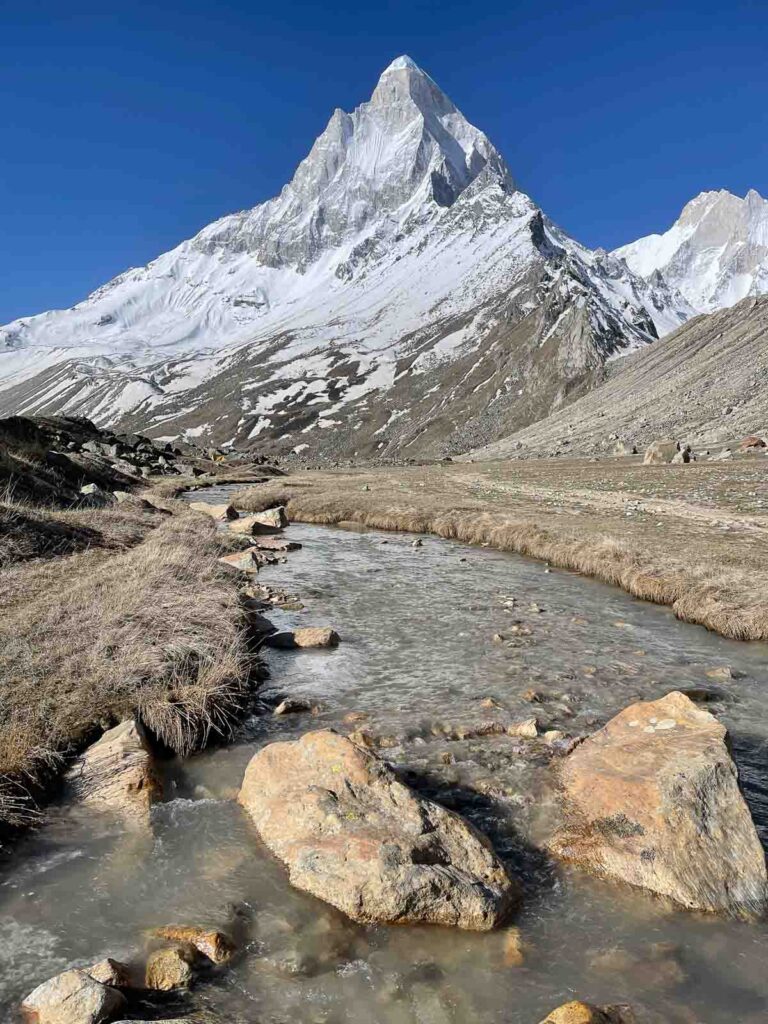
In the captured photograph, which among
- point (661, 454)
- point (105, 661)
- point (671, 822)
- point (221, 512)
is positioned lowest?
point (671, 822)

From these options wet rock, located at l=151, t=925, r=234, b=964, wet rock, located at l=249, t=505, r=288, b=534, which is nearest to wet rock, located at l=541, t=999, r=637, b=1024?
wet rock, located at l=151, t=925, r=234, b=964

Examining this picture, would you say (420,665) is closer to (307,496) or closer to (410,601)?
(410,601)

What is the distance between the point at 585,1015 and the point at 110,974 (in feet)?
14.6

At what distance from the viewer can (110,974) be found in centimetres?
616

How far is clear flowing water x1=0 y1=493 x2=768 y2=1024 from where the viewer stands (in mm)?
6496

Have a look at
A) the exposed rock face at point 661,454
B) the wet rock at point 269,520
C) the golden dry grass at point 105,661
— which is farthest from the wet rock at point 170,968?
the exposed rock face at point 661,454

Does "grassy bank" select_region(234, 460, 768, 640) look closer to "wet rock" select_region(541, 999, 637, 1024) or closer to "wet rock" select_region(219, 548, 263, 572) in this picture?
"wet rock" select_region(219, 548, 263, 572)

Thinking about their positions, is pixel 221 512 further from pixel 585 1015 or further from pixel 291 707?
pixel 585 1015

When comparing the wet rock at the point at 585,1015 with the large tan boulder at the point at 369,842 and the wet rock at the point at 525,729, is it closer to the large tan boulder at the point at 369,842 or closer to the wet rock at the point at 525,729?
the large tan boulder at the point at 369,842

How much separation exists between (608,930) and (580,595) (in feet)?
52.3

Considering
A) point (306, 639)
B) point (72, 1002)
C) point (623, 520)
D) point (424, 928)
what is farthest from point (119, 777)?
point (623, 520)

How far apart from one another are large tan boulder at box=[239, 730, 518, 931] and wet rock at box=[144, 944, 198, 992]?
1.53 m

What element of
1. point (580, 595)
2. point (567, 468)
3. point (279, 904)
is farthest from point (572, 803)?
point (567, 468)

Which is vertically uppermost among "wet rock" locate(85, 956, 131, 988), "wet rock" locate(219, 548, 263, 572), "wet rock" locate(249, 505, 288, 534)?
"wet rock" locate(249, 505, 288, 534)
